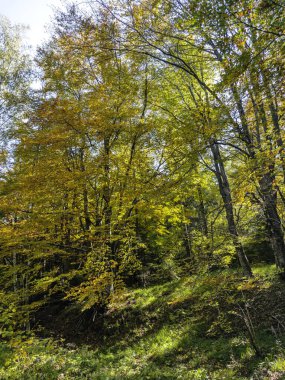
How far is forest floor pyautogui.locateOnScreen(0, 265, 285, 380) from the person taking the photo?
209 inches

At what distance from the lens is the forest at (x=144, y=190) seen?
524cm

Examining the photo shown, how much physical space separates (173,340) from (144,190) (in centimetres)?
463

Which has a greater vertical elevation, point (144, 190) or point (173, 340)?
point (144, 190)

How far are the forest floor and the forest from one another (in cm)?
5

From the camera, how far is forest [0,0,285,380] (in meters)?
5.24

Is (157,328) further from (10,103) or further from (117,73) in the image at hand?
(10,103)

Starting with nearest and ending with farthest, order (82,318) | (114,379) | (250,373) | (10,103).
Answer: (250,373), (114,379), (82,318), (10,103)

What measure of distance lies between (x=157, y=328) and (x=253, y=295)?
332 cm

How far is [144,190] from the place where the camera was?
6.61 m

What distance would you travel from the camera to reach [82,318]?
33.5 feet

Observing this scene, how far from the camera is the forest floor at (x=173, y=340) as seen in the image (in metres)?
5.32

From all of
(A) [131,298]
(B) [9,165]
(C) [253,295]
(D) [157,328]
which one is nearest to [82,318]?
(A) [131,298]

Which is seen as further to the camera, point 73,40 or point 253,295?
point 253,295

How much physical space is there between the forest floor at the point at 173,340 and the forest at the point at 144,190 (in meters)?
0.05
